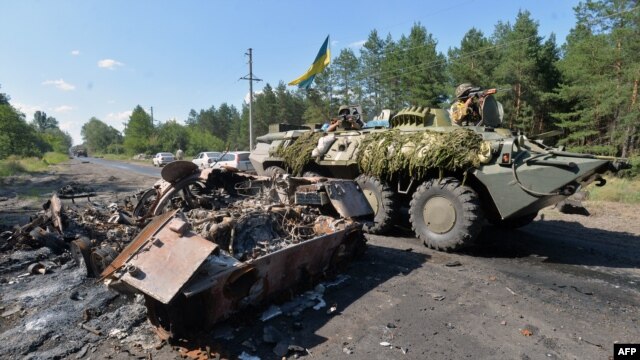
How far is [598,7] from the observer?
67.0ft

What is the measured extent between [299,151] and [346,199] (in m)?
3.49

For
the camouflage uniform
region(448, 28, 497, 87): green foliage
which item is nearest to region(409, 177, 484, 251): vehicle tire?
the camouflage uniform

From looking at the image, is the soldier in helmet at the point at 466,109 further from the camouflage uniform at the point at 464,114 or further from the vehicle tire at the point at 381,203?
the vehicle tire at the point at 381,203

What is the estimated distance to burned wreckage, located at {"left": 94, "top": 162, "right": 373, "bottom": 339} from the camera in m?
3.40

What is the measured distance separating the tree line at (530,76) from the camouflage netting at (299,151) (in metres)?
8.07

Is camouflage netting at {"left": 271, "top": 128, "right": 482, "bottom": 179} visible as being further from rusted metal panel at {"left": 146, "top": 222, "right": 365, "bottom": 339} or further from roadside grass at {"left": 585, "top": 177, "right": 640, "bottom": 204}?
roadside grass at {"left": 585, "top": 177, "right": 640, "bottom": 204}

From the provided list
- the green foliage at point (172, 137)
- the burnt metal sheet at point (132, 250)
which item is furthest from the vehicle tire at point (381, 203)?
the green foliage at point (172, 137)

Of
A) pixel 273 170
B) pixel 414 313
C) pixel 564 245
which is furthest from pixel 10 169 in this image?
pixel 564 245

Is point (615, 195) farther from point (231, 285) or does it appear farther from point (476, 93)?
point (231, 285)

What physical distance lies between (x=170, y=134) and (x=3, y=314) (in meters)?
55.5

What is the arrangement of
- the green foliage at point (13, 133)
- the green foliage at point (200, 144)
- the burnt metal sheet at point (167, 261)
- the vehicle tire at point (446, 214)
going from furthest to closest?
1. the green foliage at point (200, 144)
2. the green foliage at point (13, 133)
3. the vehicle tire at point (446, 214)
4. the burnt metal sheet at point (167, 261)

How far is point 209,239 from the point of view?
14.9ft

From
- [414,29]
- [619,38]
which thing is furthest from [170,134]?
[619,38]

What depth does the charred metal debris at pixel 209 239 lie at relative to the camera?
11.2 feet
